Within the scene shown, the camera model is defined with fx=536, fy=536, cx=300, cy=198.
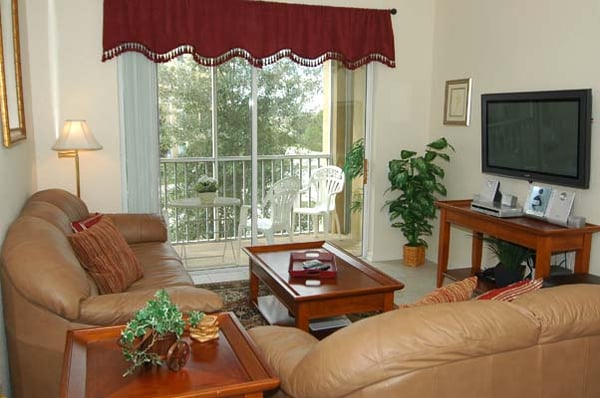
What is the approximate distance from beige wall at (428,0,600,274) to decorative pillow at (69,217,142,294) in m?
2.98

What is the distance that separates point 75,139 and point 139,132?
615mm

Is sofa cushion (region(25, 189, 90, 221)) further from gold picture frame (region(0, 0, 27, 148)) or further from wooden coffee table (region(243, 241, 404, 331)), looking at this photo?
wooden coffee table (region(243, 241, 404, 331))

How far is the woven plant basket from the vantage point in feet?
16.9

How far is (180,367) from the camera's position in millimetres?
1734

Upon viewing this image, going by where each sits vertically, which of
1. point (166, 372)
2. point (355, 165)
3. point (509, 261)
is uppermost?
point (355, 165)

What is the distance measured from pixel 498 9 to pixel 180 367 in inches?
154

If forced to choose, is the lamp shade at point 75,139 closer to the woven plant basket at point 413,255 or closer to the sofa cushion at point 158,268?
the sofa cushion at point 158,268

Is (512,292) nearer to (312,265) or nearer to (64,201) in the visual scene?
(312,265)

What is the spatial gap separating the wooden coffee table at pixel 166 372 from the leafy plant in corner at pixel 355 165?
352 cm

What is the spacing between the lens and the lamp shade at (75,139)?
3895mm

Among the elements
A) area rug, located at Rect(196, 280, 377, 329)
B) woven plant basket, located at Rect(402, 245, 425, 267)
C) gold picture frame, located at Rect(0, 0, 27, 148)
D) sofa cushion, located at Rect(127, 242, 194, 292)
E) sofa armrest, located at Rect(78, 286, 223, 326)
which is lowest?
area rug, located at Rect(196, 280, 377, 329)

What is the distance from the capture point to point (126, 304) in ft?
7.26

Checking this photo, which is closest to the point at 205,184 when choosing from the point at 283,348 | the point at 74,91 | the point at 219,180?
the point at 219,180

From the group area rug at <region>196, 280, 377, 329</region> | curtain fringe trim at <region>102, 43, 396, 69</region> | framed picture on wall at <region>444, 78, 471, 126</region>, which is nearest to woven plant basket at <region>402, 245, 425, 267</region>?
framed picture on wall at <region>444, 78, 471, 126</region>
